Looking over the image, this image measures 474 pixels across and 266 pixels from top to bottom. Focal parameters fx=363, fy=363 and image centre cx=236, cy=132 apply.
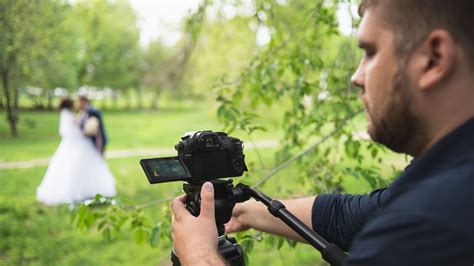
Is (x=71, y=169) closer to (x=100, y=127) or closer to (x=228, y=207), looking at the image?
(x=100, y=127)

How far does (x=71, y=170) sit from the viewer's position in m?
5.00

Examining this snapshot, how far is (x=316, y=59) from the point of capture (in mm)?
2371

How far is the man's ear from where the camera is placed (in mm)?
718

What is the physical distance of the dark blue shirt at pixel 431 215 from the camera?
0.64 m

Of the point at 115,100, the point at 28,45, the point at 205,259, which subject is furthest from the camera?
the point at 115,100

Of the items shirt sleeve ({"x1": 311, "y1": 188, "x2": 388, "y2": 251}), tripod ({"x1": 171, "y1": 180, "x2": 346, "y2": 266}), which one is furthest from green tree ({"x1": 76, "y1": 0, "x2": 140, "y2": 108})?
shirt sleeve ({"x1": 311, "y1": 188, "x2": 388, "y2": 251})

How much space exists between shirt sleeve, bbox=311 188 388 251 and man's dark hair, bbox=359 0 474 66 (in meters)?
0.58

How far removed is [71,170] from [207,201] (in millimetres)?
4611

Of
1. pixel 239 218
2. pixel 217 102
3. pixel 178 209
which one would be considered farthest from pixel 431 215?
pixel 217 102

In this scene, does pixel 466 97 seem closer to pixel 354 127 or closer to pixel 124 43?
pixel 354 127

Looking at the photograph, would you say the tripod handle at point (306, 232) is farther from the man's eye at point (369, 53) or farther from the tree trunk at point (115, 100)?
the tree trunk at point (115, 100)

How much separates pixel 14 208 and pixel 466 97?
4.14 metres

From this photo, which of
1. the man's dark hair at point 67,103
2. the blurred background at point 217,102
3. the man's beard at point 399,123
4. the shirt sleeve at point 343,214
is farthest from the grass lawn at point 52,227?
the man's beard at point 399,123

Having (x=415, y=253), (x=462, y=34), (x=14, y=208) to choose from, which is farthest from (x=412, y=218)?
(x=14, y=208)
